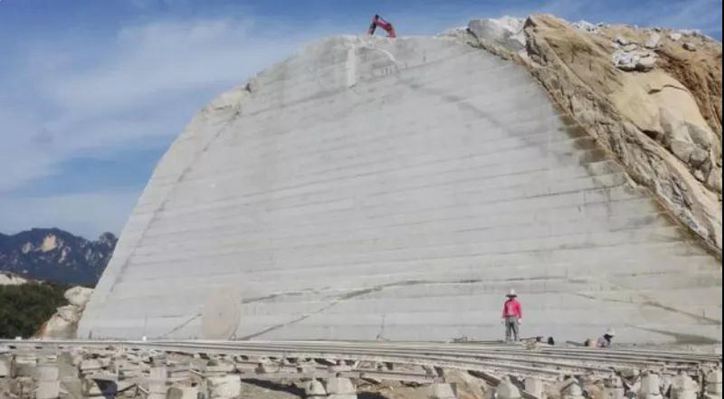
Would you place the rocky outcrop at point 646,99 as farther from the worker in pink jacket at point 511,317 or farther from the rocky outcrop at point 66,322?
the rocky outcrop at point 66,322

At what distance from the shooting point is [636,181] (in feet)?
57.3

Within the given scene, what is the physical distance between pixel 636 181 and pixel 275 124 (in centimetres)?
1069

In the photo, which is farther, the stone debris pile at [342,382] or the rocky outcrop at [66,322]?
the rocky outcrop at [66,322]

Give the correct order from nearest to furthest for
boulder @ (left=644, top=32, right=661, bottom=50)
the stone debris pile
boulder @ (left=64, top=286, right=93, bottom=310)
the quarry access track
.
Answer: the stone debris pile < the quarry access track < boulder @ (left=644, top=32, right=661, bottom=50) < boulder @ (left=64, top=286, right=93, bottom=310)

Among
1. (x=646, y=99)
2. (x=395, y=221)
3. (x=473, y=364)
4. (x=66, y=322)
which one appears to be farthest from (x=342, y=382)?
(x=66, y=322)

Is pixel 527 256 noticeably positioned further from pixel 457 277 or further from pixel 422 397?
pixel 422 397

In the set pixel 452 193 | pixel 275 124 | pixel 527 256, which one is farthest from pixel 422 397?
pixel 275 124

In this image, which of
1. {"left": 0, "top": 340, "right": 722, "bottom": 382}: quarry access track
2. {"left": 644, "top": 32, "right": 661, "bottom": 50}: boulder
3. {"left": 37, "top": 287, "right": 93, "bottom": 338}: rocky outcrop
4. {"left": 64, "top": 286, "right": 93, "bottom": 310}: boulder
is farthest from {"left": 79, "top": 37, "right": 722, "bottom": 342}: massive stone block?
{"left": 644, "top": 32, "right": 661, "bottom": 50}: boulder

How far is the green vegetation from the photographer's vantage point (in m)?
41.8

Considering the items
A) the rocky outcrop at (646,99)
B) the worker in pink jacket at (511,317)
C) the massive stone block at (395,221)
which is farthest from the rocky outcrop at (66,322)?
the worker in pink jacket at (511,317)

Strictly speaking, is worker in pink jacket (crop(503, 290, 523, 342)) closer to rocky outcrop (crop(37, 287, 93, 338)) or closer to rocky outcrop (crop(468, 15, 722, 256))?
rocky outcrop (crop(468, 15, 722, 256))

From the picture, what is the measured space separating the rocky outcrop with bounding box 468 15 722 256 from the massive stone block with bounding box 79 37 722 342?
0.50 meters

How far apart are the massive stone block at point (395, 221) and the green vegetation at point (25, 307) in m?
15.2

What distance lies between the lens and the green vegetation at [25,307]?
4185 centimetres
